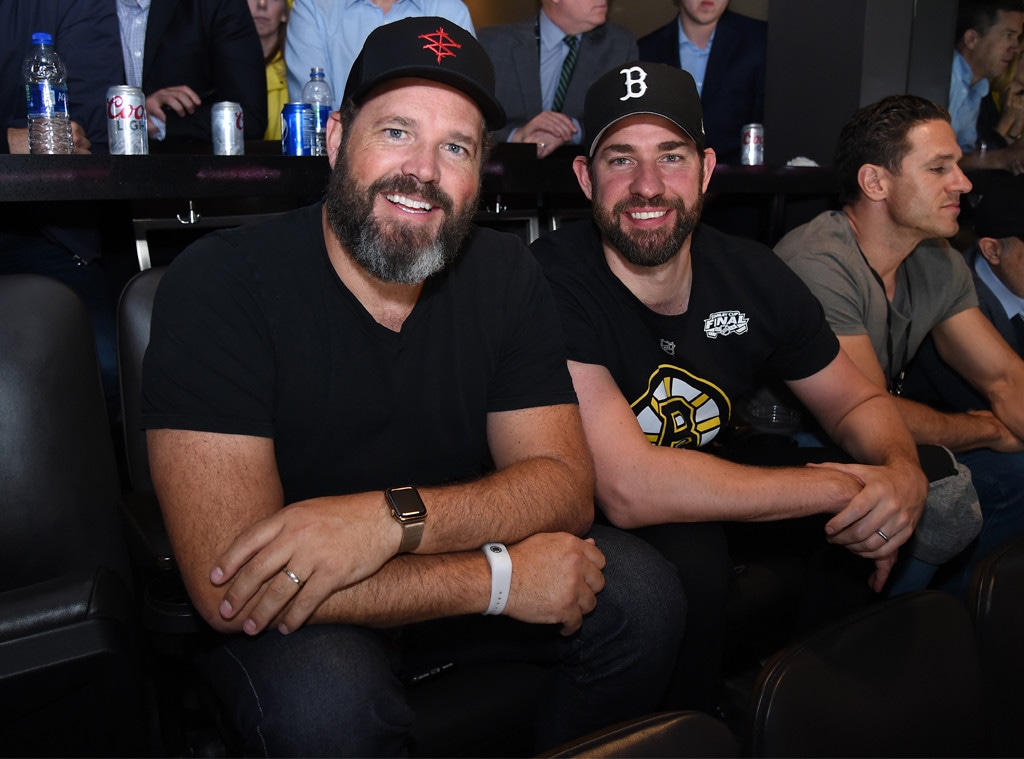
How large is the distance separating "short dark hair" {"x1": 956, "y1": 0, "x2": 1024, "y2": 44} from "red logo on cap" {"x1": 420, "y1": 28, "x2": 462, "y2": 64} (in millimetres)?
3870

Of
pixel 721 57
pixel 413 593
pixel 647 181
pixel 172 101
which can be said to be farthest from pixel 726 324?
pixel 721 57

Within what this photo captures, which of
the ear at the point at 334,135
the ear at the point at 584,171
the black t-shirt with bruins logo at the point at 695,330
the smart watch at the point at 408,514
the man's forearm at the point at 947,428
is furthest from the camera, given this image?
the man's forearm at the point at 947,428

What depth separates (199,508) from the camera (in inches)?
46.6

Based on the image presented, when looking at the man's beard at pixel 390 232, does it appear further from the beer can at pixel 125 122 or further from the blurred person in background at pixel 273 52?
the blurred person in background at pixel 273 52

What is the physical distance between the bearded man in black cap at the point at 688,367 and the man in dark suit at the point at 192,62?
1387 millimetres

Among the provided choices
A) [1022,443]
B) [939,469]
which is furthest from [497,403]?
[1022,443]

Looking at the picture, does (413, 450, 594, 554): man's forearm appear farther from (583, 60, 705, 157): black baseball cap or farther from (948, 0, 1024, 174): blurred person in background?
(948, 0, 1024, 174): blurred person in background

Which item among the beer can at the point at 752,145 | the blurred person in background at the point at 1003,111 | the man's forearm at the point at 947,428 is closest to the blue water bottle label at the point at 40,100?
the man's forearm at the point at 947,428

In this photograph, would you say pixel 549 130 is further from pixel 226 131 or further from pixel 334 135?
pixel 334 135

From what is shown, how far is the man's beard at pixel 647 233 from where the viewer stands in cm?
181

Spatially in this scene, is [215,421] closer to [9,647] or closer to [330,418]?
[330,418]

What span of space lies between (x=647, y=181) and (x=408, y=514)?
97 cm

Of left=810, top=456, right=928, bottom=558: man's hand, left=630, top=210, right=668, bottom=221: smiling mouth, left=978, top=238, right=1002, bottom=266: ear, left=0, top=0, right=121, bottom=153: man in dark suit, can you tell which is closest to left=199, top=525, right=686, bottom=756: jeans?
left=810, top=456, right=928, bottom=558: man's hand

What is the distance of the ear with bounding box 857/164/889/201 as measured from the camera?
7.97 feet
